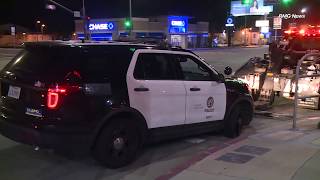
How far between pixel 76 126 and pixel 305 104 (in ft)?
26.7

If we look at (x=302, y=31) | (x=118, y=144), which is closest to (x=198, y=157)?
(x=118, y=144)

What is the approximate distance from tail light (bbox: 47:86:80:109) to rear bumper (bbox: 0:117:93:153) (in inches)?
14.1

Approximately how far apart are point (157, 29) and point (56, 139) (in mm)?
65509

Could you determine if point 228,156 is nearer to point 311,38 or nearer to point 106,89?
point 106,89

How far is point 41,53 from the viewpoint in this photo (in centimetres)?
662

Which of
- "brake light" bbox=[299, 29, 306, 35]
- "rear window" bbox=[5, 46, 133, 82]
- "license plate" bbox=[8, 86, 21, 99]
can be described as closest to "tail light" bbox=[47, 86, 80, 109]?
"rear window" bbox=[5, 46, 133, 82]

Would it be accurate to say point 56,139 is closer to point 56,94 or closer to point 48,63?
point 56,94

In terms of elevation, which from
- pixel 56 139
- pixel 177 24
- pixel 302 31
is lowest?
pixel 56 139

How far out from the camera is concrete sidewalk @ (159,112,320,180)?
633 centimetres

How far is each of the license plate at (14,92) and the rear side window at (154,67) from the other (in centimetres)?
164

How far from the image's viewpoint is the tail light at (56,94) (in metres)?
6.16

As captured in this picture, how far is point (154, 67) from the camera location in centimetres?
741

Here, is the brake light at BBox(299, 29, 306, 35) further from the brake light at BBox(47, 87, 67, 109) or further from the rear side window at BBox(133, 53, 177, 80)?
the brake light at BBox(47, 87, 67, 109)

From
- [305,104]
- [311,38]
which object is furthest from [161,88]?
[311,38]
